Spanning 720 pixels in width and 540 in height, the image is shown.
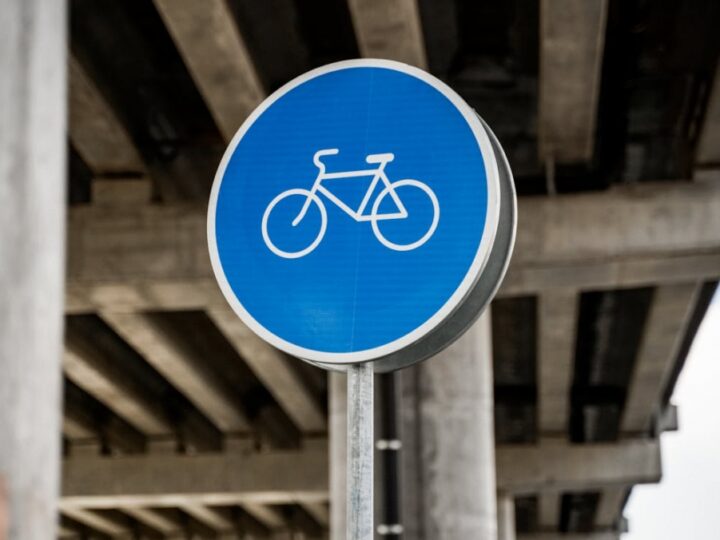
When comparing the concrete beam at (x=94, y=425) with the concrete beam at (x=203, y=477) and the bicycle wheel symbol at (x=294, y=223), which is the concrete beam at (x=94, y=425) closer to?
the concrete beam at (x=203, y=477)

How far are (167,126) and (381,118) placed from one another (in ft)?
39.6

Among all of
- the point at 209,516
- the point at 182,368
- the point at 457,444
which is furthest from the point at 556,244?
the point at 209,516

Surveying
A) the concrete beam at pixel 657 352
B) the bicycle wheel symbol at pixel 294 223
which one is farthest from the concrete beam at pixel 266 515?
the bicycle wheel symbol at pixel 294 223

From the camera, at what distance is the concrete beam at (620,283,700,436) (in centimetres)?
2069

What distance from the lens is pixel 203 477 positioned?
31.9m

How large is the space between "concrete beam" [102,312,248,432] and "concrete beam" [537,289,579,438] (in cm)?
565

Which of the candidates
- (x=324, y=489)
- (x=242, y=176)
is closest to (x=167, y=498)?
(x=324, y=489)

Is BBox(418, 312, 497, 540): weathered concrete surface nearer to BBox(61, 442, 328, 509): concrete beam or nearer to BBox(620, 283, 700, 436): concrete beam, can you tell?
BBox(620, 283, 700, 436): concrete beam

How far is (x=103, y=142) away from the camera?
49.8 feet

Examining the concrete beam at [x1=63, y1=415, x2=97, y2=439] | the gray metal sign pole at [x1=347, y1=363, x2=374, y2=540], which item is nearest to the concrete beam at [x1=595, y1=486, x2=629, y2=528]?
the concrete beam at [x1=63, y1=415, x2=97, y2=439]

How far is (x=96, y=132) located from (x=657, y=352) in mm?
12046

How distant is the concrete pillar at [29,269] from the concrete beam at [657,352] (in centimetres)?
1662

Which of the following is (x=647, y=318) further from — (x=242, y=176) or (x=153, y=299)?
(x=242, y=176)

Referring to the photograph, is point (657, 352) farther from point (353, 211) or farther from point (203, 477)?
point (353, 211)
